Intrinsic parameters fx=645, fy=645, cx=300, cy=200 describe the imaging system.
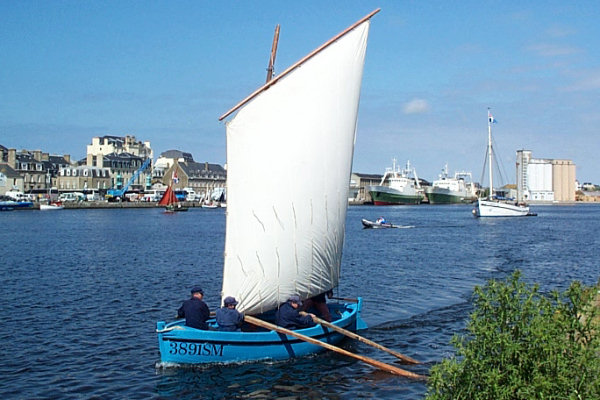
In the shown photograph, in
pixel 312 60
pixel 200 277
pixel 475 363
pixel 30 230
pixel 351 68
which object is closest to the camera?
pixel 475 363

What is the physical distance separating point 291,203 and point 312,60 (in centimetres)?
419

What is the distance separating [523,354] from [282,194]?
11135 mm

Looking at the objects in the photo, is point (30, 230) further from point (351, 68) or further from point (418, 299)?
point (351, 68)

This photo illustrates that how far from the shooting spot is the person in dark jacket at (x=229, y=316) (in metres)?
17.6

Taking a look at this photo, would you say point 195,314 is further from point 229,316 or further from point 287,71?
point 287,71

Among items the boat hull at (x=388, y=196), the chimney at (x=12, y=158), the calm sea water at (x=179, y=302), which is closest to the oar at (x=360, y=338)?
the calm sea water at (x=179, y=302)

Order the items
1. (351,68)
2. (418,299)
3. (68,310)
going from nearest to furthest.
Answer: (351,68), (68,310), (418,299)

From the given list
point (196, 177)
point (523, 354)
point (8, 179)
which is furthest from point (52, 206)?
point (523, 354)

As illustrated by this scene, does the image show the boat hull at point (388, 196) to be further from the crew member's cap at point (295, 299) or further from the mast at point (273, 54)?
the crew member's cap at point (295, 299)

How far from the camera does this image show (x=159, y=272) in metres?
38.3

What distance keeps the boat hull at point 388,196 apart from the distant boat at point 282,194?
161 meters

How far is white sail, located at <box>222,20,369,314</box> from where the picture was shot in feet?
60.4

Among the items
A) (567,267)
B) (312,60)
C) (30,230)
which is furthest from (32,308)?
(30,230)

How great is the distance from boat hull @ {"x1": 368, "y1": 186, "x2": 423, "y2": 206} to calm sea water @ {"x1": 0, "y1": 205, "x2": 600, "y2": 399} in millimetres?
117976
